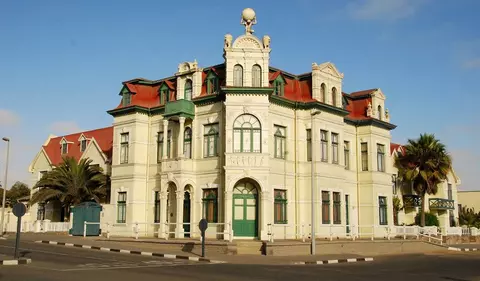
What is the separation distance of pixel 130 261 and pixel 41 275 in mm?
6327

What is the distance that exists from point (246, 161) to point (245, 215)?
123 inches

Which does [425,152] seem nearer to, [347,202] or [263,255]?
[347,202]

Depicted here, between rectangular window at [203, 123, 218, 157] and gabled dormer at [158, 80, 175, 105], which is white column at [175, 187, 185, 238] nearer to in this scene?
rectangular window at [203, 123, 218, 157]

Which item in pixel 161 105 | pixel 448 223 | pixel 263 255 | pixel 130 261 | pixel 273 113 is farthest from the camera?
pixel 448 223

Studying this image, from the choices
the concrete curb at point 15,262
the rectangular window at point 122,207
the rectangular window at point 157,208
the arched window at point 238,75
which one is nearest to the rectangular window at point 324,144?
the arched window at point 238,75

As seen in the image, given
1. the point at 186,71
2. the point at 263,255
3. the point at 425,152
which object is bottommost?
the point at 263,255

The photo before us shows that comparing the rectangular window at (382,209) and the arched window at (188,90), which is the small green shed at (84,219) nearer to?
the arched window at (188,90)

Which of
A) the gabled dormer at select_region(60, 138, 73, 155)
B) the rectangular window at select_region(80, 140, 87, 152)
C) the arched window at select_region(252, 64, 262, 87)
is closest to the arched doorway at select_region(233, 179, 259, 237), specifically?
the arched window at select_region(252, 64, 262, 87)

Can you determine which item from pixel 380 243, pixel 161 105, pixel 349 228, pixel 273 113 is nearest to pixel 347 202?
pixel 349 228

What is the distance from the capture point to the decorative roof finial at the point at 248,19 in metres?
33.1

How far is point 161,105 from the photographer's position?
115 ft

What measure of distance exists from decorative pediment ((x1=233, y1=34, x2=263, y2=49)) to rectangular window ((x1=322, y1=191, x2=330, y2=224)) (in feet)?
33.1

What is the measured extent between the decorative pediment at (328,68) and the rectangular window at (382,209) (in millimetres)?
9772

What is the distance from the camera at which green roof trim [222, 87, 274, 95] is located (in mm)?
30688
